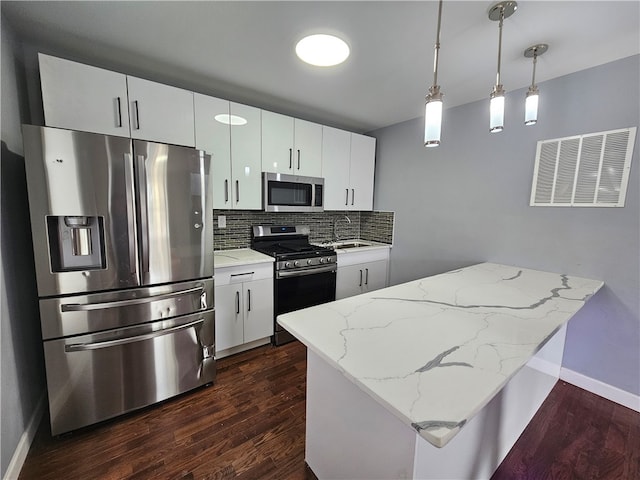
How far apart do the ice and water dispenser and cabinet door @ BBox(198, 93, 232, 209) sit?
94cm

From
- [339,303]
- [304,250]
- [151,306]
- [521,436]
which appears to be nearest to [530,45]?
[339,303]

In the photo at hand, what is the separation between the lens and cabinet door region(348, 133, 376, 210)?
3.25m

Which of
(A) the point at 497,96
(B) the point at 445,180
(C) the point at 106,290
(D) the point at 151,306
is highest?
(A) the point at 497,96

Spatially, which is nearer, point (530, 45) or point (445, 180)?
point (530, 45)

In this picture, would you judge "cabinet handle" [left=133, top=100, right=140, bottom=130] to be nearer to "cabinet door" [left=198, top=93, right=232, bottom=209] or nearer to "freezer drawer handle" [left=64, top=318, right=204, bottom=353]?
"cabinet door" [left=198, top=93, right=232, bottom=209]

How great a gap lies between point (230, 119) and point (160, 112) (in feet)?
1.77

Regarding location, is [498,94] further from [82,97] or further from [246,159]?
[82,97]

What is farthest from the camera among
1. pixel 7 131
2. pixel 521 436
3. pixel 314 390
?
pixel 521 436

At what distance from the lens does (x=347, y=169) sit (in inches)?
126

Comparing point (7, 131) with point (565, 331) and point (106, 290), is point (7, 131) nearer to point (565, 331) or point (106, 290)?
point (106, 290)

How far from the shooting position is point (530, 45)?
63.2 inches

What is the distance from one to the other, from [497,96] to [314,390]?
1616mm

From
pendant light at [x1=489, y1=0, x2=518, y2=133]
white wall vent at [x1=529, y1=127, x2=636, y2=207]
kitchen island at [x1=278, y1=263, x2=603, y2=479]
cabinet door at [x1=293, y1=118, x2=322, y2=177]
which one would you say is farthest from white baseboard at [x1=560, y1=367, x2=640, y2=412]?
cabinet door at [x1=293, y1=118, x2=322, y2=177]

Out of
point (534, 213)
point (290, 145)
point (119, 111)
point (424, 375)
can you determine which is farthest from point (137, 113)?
point (534, 213)
